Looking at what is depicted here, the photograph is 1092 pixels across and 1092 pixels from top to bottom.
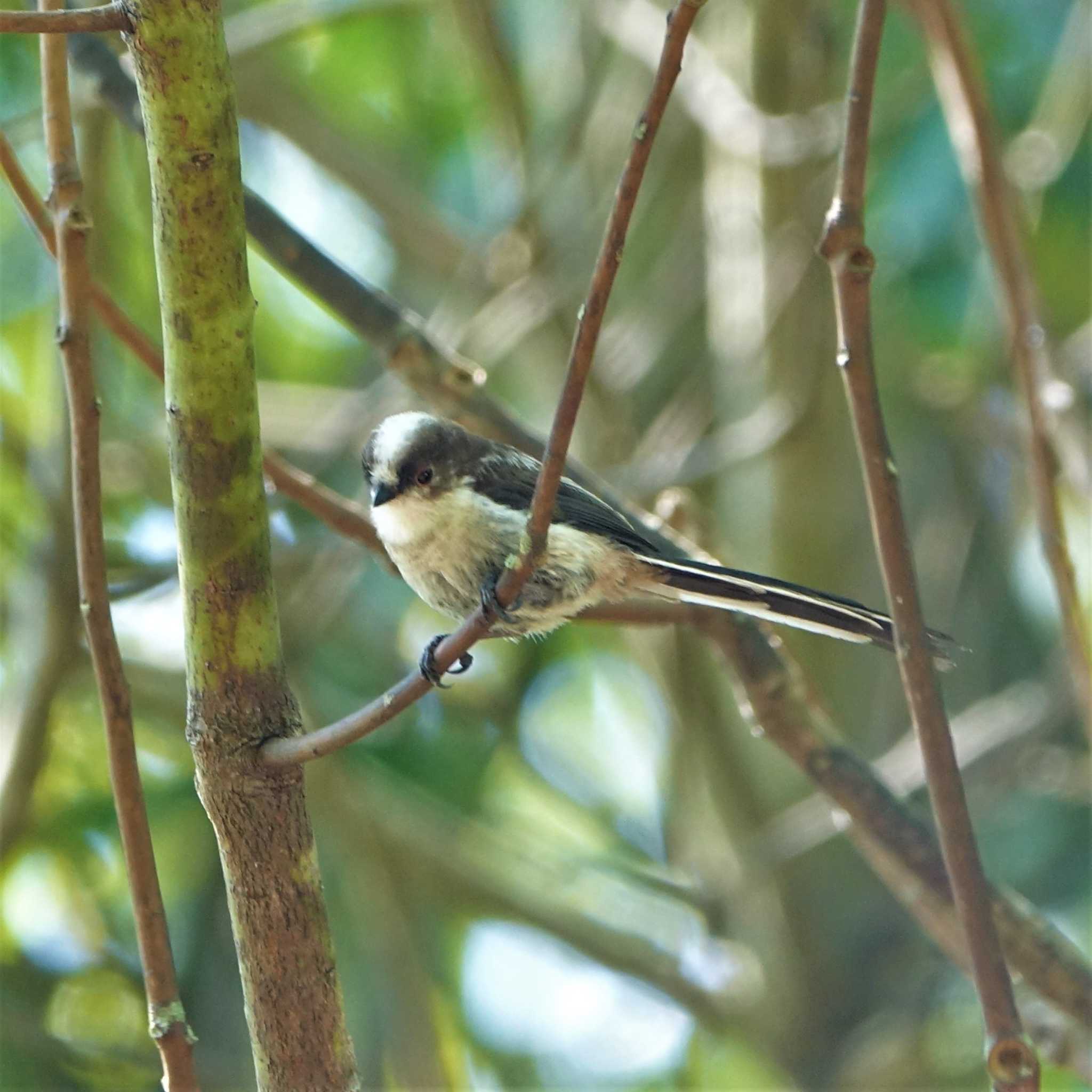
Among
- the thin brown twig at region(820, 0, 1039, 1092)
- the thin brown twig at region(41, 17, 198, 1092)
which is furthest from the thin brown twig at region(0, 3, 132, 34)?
the thin brown twig at region(820, 0, 1039, 1092)

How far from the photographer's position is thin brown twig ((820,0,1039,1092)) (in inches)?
81.4

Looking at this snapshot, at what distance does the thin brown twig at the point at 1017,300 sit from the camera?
249cm

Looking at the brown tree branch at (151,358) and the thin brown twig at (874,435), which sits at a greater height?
the brown tree branch at (151,358)

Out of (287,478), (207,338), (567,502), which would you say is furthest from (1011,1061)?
(567,502)

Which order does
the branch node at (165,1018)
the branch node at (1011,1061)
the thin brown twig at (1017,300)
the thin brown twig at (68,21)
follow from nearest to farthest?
the thin brown twig at (68,21) < the branch node at (1011,1061) < the branch node at (165,1018) < the thin brown twig at (1017,300)

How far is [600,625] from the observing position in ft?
13.9

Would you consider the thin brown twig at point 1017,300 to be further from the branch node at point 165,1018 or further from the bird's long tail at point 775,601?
the branch node at point 165,1018

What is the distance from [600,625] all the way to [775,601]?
4.39ft

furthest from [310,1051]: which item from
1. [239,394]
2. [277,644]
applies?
[239,394]

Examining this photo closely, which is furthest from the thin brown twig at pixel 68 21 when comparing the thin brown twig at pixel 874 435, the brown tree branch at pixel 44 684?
the brown tree branch at pixel 44 684

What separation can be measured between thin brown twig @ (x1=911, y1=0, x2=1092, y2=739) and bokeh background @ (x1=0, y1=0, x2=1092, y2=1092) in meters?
1.41

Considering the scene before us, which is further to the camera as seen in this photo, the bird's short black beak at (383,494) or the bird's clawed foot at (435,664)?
the bird's short black beak at (383,494)

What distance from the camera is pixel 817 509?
17.4ft

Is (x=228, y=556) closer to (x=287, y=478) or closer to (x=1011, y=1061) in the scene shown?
(x=287, y=478)
